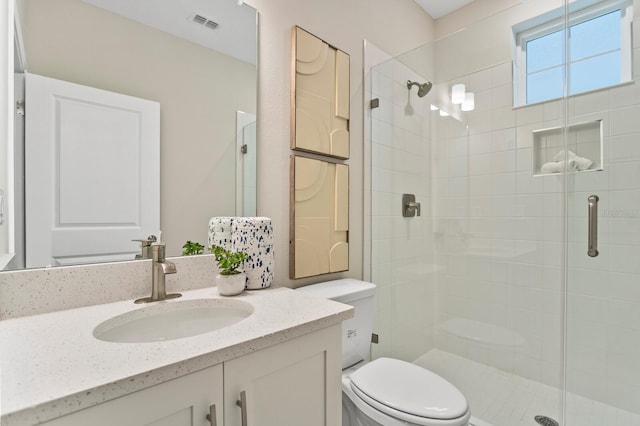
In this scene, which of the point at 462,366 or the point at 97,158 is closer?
the point at 97,158

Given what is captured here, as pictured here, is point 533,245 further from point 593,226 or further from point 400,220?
point 400,220

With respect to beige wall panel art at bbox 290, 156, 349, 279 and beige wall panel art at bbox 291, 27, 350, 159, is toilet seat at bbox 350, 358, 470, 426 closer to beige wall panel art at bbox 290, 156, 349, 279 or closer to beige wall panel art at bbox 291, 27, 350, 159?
beige wall panel art at bbox 290, 156, 349, 279

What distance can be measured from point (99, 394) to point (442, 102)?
2.17 m

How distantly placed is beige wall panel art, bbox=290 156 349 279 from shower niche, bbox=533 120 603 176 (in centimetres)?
113

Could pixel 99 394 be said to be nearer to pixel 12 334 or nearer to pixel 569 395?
pixel 12 334

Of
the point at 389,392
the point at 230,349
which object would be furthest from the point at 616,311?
the point at 230,349

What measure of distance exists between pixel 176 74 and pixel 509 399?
224cm

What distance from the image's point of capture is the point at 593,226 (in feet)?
5.13

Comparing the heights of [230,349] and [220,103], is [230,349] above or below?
below

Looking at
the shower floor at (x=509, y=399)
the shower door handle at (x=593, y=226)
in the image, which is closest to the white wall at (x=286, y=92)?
the shower floor at (x=509, y=399)

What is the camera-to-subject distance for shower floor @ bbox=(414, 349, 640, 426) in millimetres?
1517

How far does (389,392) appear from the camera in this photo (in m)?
1.18

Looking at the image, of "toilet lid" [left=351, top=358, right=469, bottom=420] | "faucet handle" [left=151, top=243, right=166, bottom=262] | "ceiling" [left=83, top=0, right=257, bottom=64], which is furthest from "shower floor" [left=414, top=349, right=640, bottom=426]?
"ceiling" [left=83, top=0, right=257, bottom=64]

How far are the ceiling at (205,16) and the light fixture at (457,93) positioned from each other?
1.32 metres
